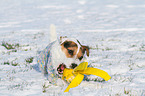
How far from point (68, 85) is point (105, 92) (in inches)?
30.2

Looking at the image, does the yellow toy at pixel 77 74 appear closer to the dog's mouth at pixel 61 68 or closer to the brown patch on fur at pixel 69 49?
the dog's mouth at pixel 61 68

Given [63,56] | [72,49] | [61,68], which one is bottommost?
[61,68]

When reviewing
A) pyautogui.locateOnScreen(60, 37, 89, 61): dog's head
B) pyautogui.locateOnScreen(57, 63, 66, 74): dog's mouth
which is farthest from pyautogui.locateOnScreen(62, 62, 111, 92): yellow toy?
pyautogui.locateOnScreen(60, 37, 89, 61): dog's head

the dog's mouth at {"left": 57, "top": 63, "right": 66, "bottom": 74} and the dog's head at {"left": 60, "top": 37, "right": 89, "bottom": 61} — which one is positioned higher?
the dog's head at {"left": 60, "top": 37, "right": 89, "bottom": 61}

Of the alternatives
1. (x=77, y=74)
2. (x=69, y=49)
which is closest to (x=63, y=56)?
(x=69, y=49)

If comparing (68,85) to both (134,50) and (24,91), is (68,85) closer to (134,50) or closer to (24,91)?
(24,91)

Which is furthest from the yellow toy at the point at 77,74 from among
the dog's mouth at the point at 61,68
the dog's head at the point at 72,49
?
the dog's head at the point at 72,49

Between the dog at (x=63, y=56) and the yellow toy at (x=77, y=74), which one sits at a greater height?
the dog at (x=63, y=56)

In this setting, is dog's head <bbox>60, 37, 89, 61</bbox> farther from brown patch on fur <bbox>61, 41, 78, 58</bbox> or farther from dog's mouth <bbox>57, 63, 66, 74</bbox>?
dog's mouth <bbox>57, 63, 66, 74</bbox>

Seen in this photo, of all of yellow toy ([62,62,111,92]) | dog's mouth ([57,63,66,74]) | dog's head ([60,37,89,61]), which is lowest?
yellow toy ([62,62,111,92])

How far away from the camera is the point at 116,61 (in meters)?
6.08

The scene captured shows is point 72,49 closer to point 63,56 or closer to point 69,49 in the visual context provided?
point 69,49

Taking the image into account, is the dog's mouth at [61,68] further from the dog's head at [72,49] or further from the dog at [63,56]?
the dog's head at [72,49]

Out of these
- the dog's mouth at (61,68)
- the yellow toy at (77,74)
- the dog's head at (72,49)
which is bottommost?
the yellow toy at (77,74)
